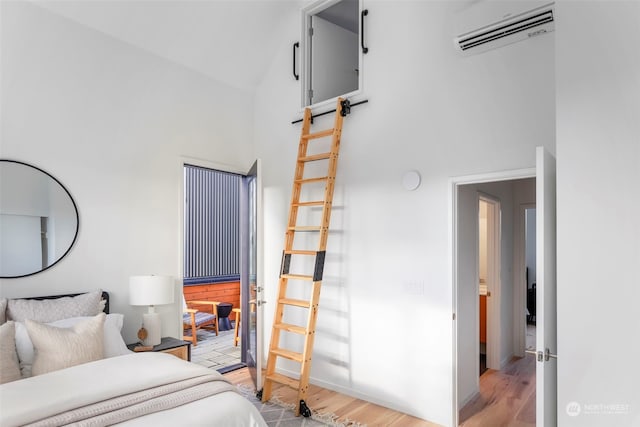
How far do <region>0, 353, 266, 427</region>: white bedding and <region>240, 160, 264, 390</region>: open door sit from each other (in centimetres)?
132

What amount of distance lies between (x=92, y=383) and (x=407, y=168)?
253cm

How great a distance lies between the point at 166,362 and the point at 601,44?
2631 millimetres

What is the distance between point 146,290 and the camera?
10.6 ft

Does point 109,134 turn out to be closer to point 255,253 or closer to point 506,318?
point 255,253

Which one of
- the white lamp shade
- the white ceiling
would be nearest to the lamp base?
the white lamp shade

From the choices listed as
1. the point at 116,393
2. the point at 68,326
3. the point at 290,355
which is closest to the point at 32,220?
the point at 68,326

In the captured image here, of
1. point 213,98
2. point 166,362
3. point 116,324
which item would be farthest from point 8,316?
point 213,98

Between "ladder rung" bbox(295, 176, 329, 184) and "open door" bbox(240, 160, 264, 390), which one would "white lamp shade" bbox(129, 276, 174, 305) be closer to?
"open door" bbox(240, 160, 264, 390)

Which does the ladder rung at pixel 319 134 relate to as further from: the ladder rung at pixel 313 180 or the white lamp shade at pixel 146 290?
the white lamp shade at pixel 146 290

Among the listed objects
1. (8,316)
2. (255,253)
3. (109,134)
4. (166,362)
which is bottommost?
(166,362)

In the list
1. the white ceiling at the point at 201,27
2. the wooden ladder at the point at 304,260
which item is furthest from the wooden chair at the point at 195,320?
the white ceiling at the point at 201,27

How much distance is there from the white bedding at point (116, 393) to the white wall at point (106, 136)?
1137 millimetres

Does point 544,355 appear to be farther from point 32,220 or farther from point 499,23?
point 32,220

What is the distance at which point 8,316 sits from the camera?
2.62 meters
